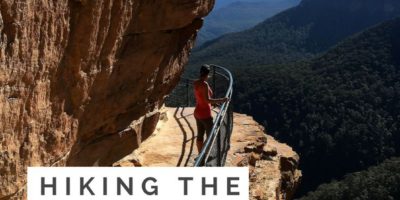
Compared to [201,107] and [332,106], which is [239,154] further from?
[332,106]

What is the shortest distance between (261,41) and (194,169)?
16209 cm

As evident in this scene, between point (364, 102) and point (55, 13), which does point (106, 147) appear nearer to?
point (55, 13)

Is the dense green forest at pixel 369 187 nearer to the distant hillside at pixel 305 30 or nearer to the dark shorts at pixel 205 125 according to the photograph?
the dark shorts at pixel 205 125

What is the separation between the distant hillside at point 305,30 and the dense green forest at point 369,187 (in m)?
102

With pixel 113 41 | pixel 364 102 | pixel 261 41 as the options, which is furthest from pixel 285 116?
pixel 261 41

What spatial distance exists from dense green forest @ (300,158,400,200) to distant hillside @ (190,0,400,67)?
101819mm

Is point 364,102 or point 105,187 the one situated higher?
point 105,187

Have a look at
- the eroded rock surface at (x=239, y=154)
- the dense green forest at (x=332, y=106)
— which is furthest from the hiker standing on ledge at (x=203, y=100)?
the dense green forest at (x=332, y=106)

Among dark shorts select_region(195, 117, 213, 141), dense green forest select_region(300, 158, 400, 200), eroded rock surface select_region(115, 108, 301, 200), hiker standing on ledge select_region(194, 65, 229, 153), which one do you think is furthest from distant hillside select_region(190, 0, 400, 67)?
hiker standing on ledge select_region(194, 65, 229, 153)

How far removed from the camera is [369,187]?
4016 cm

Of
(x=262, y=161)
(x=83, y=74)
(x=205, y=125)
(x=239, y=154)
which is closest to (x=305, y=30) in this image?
(x=262, y=161)

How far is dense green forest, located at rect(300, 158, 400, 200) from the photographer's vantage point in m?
39.0

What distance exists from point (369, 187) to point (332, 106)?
1066 inches

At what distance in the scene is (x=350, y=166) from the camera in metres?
59.8
